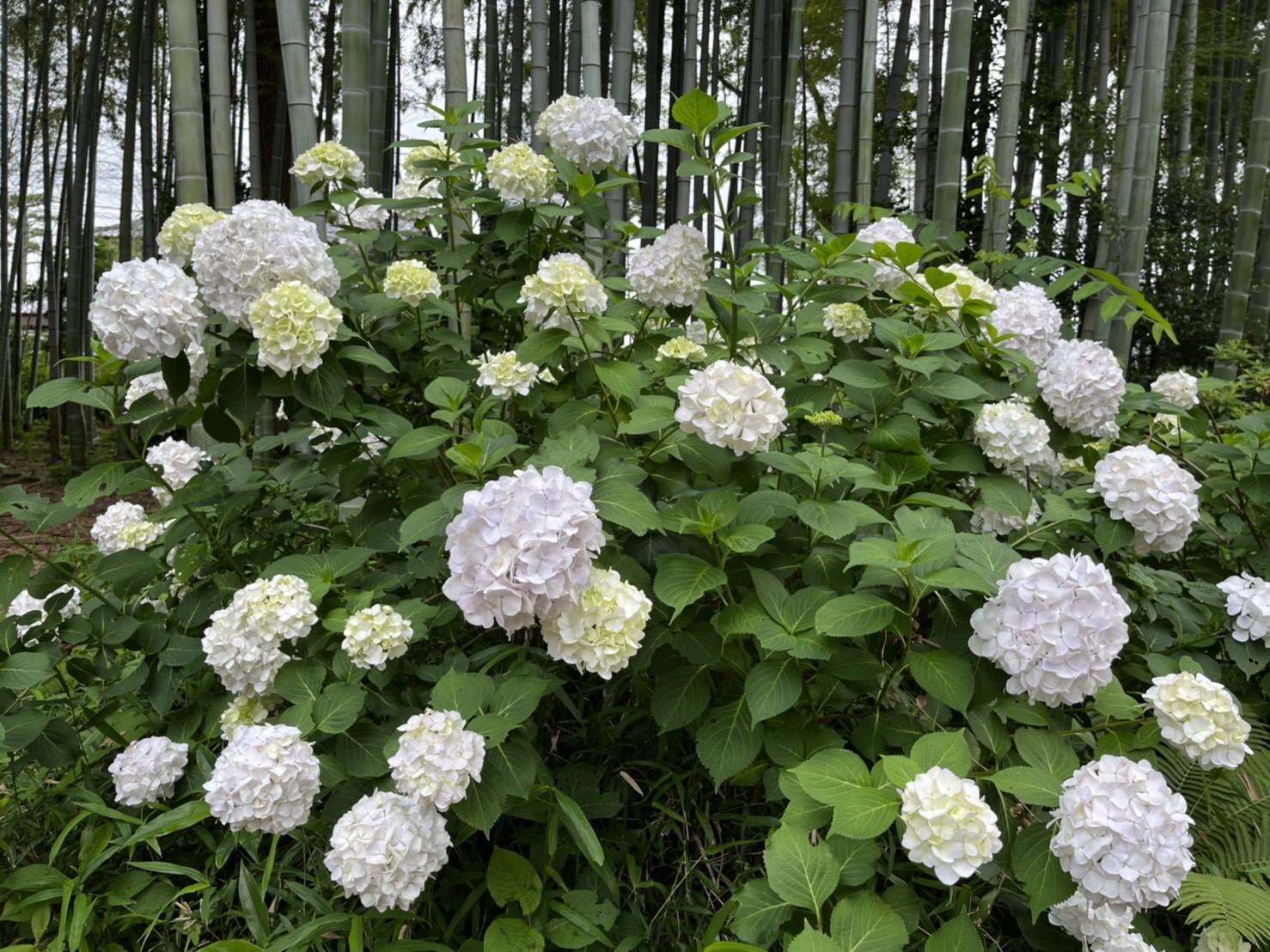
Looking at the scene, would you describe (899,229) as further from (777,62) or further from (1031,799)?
(777,62)

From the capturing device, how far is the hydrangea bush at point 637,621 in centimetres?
95

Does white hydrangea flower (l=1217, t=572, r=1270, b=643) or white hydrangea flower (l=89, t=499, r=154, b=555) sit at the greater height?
white hydrangea flower (l=1217, t=572, r=1270, b=643)

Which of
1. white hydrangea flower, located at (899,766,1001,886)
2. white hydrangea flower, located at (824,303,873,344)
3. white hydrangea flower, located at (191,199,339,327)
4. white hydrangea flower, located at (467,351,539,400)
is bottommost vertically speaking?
white hydrangea flower, located at (899,766,1001,886)

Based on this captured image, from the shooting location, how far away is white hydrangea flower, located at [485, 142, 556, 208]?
1513mm

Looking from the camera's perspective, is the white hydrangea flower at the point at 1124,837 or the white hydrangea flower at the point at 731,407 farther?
the white hydrangea flower at the point at 731,407

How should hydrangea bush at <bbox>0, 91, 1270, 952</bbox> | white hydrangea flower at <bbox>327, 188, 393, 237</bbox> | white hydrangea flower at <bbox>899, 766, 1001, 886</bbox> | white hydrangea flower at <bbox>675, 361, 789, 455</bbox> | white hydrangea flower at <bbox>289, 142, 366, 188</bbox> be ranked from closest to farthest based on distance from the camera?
white hydrangea flower at <bbox>899, 766, 1001, 886</bbox>
hydrangea bush at <bbox>0, 91, 1270, 952</bbox>
white hydrangea flower at <bbox>675, 361, 789, 455</bbox>
white hydrangea flower at <bbox>289, 142, 366, 188</bbox>
white hydrangea flower at <bbox>327, 188, 393, 237</bbox>

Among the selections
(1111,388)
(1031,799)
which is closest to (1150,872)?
(1031,799)

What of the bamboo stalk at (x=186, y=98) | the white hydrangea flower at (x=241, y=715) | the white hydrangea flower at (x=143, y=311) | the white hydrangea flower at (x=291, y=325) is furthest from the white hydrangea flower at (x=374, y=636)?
the bamboo stalk at (x=186, y=98)

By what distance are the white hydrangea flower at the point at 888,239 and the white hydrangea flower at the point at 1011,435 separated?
357 mm

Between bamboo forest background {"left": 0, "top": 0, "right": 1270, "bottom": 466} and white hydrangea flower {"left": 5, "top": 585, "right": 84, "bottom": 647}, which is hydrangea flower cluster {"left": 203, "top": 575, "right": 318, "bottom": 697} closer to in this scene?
white hydrangea flower {"left": 5, "top": 585, "right": 84, "bottom": 647}

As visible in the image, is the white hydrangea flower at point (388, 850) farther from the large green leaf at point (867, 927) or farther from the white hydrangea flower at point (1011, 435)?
the white hydrangea flower at point (1011, 435)

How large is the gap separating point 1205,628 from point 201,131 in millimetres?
2709

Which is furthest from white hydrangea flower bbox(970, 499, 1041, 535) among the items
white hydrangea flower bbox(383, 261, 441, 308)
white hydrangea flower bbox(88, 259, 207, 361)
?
white hydrangea flower bbox(88, 259, 207, 361)

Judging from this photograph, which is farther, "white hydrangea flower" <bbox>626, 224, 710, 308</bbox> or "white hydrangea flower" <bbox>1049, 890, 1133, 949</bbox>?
"white hydrangea flower" <bbox>626, 224, 710, 308</bbox>
